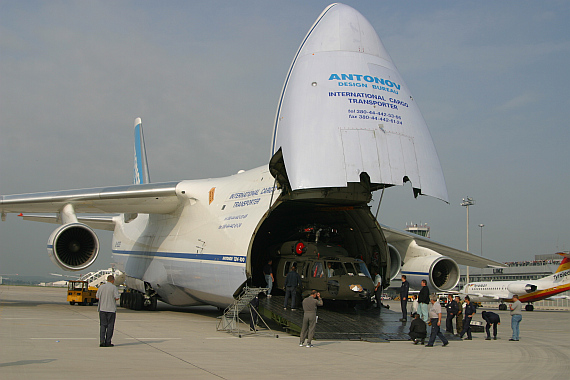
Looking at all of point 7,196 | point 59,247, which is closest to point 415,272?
point 59,247

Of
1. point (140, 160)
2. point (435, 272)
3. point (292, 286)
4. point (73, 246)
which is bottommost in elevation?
point (292, 286)

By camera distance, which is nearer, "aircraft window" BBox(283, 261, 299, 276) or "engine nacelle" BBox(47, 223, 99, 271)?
"aircraft window" BBox(283, 261, 299, 276)

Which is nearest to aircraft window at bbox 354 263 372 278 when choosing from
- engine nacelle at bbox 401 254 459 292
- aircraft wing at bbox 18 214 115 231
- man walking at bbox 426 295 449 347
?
man walking at bbox 426 295 449 347

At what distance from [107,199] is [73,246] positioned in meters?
1.60

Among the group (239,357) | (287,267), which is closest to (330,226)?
(287,267)

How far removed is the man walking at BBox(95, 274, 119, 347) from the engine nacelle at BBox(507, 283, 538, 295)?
103 ft

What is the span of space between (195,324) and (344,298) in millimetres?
3824

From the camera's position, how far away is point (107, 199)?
52.2 ft

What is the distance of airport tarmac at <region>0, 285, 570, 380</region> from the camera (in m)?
6.63

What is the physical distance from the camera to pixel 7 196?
52.9 feet

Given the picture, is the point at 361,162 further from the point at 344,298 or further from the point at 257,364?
the point at 257,364

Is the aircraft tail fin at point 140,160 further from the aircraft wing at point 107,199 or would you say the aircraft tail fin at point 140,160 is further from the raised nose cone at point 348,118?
the raised nose cone at point 348,118

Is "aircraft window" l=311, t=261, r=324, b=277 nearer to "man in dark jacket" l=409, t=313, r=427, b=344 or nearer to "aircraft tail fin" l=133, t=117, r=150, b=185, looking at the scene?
"man in dark jacket" l=409, t=313, r=427, b=344

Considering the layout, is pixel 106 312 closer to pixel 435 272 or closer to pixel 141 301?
pixel 141 301
